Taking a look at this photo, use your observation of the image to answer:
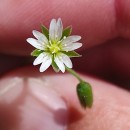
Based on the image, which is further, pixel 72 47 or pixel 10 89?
pixel 10 89

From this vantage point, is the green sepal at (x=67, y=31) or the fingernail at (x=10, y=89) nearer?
the green sepal at (x=67, y=31)

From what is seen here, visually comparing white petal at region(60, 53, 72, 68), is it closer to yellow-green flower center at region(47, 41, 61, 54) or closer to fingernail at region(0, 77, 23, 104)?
yellow-green flower center at region(47, 41, 61, 54)

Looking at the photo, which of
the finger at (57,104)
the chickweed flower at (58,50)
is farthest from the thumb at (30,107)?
the chickweed flower at (58,50)

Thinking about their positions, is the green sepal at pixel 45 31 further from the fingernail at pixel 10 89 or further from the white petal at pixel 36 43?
the fingernail at pixel 10 89

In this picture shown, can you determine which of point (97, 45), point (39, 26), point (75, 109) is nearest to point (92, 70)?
point (97, 45)

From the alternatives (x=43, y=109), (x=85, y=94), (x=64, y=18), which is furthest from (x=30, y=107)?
(x=64, y=18)

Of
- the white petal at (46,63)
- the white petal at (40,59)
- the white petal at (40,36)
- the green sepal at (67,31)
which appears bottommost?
the white petal at (46,63)

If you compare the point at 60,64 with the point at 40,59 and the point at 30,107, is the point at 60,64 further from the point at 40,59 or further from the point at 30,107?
the point at 30,107
